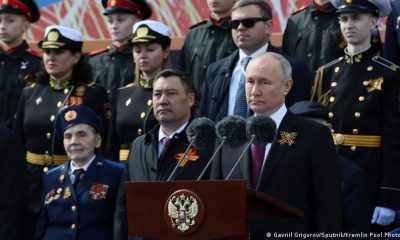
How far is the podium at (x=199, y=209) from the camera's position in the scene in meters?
4.34

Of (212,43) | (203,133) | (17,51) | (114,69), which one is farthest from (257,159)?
(17,51)

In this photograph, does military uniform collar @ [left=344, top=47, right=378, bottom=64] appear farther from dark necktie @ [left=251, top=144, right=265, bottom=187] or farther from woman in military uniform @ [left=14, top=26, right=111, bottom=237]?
woman in military uniform @ [left=14, top=26, right=111, bottom=237]

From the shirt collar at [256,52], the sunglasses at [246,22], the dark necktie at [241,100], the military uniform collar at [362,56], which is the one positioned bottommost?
the dark necktie at [241,100]

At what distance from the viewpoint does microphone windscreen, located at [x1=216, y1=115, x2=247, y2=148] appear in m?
4.71

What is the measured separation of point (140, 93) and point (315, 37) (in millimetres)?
1441

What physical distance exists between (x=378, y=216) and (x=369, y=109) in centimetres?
75

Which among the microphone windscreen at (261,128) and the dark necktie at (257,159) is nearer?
the microphone windscreen at (261,128)

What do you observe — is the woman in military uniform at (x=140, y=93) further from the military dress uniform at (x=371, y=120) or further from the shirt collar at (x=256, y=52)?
the military dress uniform at (x=371, y=120)

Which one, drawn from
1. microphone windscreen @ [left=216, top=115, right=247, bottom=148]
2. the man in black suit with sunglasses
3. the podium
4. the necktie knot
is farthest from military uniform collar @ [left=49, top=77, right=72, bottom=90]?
the podium

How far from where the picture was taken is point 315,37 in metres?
7.72

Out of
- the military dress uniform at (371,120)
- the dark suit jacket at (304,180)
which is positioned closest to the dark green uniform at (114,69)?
the military dress uniform at (371,120)

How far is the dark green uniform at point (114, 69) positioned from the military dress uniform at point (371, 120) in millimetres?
2211

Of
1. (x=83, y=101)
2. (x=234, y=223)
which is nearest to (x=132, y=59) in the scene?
(x=83, y=101)

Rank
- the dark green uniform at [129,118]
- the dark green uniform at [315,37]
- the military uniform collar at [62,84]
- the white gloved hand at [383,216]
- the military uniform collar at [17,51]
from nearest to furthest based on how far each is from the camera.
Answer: the white gloved hand at [383,216] < the dark green uniform at [129,118] < the dark green uniform at [315,37] < the military uniform collar at [62,84] < the military uniform collar at [17,51]
